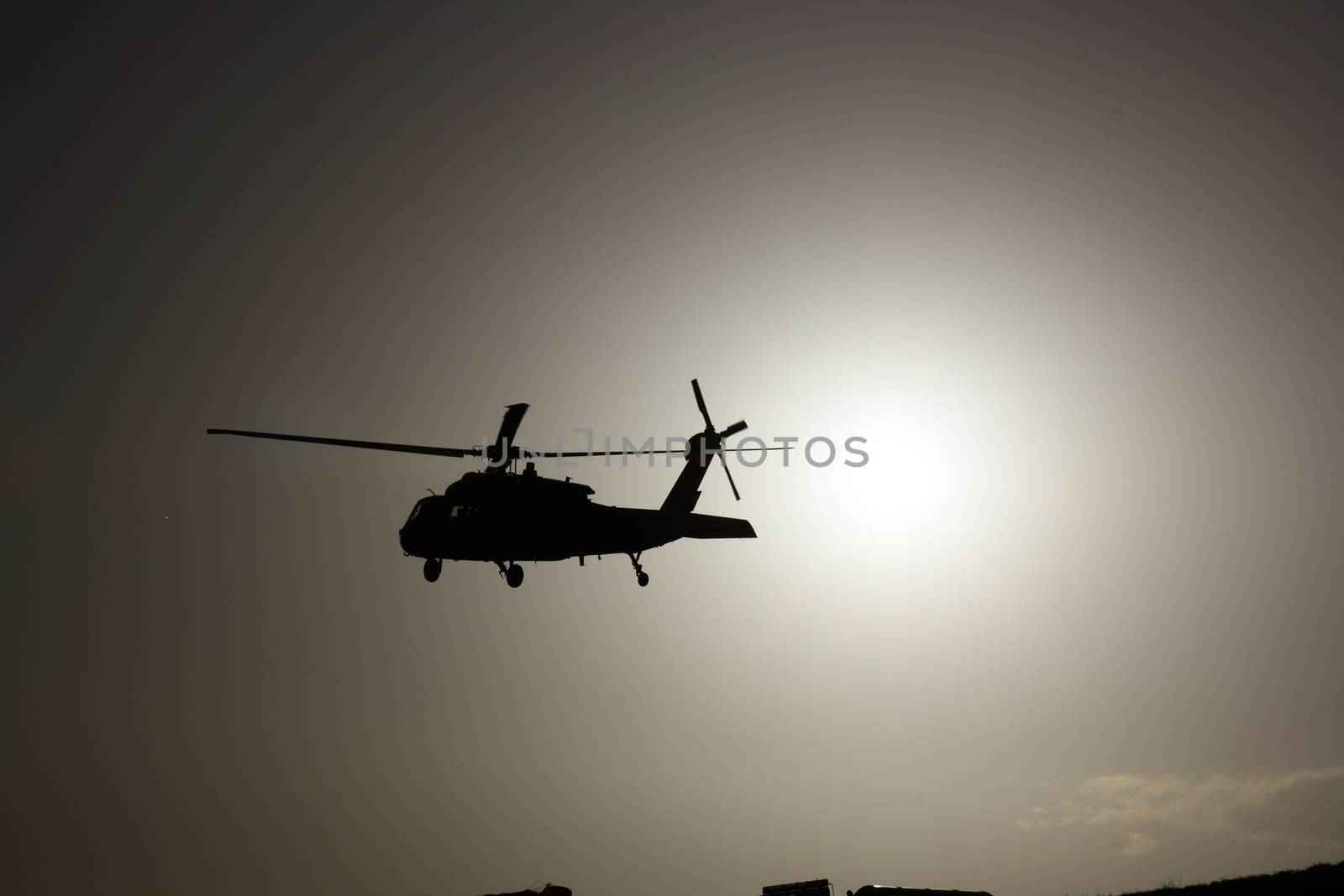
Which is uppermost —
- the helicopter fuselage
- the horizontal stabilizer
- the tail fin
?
the tail fin

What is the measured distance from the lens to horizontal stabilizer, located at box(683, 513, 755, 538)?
48.8 metres

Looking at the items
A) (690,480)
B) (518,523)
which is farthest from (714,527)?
(518,523)

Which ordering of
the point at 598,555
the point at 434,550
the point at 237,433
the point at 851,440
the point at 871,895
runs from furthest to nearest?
1. the point at 851,440
2. the point at 598,555
3. the point at 434,550
4. the point at 237,433
5. the point at 871,895

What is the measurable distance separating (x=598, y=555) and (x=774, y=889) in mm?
14804

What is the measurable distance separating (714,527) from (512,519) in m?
10.5

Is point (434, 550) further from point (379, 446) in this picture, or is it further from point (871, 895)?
point (871, 895)

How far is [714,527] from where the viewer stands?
1945 inches

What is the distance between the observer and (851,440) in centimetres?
4934

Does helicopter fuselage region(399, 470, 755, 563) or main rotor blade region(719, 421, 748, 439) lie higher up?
main rotor blade region(719, 421, 748, 439)

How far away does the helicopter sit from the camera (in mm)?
41594

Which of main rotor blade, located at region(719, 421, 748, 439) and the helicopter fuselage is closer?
the helicopter fuselage

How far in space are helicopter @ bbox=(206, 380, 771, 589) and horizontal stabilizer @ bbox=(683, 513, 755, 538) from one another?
1480 mm

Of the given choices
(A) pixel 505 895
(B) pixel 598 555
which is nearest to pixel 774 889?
(A) pixel 505 895

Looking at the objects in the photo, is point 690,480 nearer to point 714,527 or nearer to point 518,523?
point 714,527
